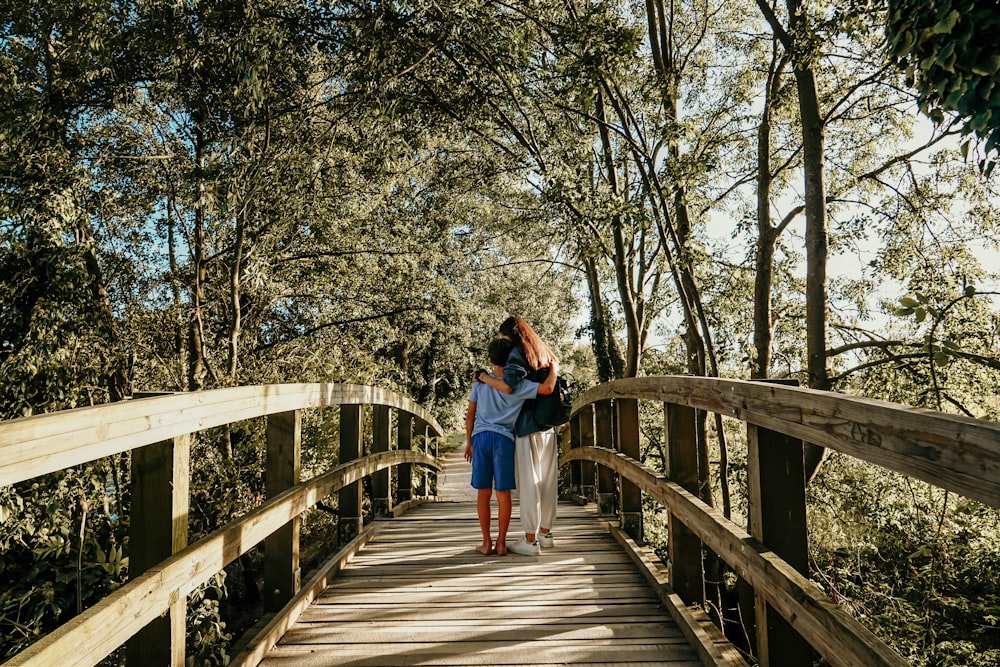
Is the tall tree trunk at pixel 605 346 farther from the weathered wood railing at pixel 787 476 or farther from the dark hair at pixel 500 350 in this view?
the weathered wood railing at pixel 787 476

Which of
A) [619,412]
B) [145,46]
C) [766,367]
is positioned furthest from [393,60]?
[766,367]

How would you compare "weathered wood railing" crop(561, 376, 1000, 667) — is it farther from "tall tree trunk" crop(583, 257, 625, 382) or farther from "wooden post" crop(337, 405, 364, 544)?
"tall tree trunk" crop(583, 257, 625, 382)

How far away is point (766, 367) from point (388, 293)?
23.8ft

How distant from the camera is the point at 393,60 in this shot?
22.9 ft

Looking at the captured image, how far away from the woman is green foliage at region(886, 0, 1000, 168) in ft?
9.05

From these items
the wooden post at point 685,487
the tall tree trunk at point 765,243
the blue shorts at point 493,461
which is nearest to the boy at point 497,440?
the blue shorts at point 493,461

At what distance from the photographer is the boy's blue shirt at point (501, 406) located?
4.62 metres

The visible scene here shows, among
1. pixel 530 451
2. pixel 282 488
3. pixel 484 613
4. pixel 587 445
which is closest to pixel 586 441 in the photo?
pixel 587 445

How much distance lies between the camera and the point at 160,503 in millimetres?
1970

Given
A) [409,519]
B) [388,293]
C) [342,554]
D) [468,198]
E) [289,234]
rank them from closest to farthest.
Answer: [342,554] → [409,519] → [289,234] → [388,293] → [468,198]

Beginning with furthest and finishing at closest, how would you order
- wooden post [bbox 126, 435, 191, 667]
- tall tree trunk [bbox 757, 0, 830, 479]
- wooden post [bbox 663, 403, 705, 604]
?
tall tree trunk [bbox 757, 0, 830, 479] → wooden post [bbox 663, 403, 705, 604] → wooden post [bbox 126, 435, 191, 667]

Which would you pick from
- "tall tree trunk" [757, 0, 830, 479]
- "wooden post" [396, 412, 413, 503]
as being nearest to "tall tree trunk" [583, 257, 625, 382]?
"tall tree trunk" [757, 0, 830, 479]

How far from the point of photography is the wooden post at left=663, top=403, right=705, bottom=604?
129 inches

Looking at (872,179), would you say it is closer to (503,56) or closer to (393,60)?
(503,56)
